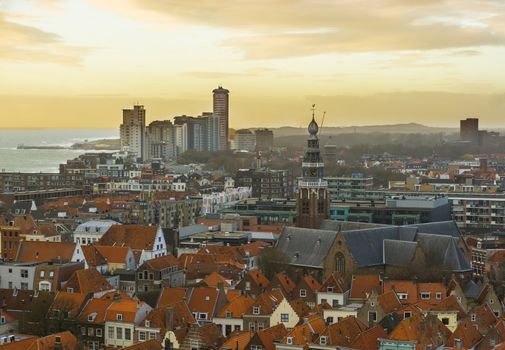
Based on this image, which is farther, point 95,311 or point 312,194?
point 312,194

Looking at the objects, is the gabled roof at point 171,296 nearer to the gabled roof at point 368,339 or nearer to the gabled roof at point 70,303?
the gabled roof at point 70,303

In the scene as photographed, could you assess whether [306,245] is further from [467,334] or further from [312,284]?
[467,334]

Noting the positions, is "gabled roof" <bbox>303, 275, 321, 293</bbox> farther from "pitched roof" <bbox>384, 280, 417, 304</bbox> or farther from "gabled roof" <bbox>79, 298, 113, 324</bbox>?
"gabled roof" <bbox>79, 298, 113, 324</bbox>

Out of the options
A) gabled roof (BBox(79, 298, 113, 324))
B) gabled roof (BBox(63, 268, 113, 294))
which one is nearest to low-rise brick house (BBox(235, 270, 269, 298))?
gabled roof (BBox(63, 268, 113, 294))

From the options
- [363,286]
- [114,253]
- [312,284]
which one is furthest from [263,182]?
[363,286]

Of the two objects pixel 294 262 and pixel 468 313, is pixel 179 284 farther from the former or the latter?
pixel 468 313

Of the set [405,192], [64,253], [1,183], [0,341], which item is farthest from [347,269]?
[1,183]
